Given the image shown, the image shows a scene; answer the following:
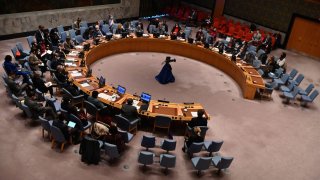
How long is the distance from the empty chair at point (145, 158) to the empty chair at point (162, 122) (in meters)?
1.74

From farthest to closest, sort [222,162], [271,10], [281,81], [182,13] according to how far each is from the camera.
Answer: [182,13]
[271,10]
[281,81]
[222,162]

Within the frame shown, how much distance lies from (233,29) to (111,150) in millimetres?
14415

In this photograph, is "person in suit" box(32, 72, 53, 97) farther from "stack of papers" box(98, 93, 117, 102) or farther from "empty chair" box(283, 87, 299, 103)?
"empty chair" box(283, 87, 299, 103)

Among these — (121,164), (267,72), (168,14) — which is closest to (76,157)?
(121,164)

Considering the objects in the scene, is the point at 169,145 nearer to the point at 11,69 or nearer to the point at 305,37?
the point at 11,69

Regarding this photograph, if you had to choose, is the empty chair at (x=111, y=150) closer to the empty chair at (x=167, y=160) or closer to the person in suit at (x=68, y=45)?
the empty chair at (x=167, y=160)

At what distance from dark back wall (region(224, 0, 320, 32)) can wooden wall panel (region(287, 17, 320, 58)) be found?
45 centimetres

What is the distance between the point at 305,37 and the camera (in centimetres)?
1919

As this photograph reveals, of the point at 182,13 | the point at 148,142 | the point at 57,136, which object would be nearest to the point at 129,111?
the point at 148,142

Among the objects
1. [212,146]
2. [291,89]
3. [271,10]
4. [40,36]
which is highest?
[271,10]

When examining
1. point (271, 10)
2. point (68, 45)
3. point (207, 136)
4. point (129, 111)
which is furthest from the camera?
point (271, 10)

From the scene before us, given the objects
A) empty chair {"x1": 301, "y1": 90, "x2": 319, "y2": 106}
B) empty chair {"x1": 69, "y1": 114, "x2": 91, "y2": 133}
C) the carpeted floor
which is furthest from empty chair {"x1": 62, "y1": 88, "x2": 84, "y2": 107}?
empty chair {"x1": 301, "y1": 90, "x2": 319, "y2": 106}

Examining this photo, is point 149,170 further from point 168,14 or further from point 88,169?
point 168,14

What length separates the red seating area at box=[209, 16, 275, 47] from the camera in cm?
1986
